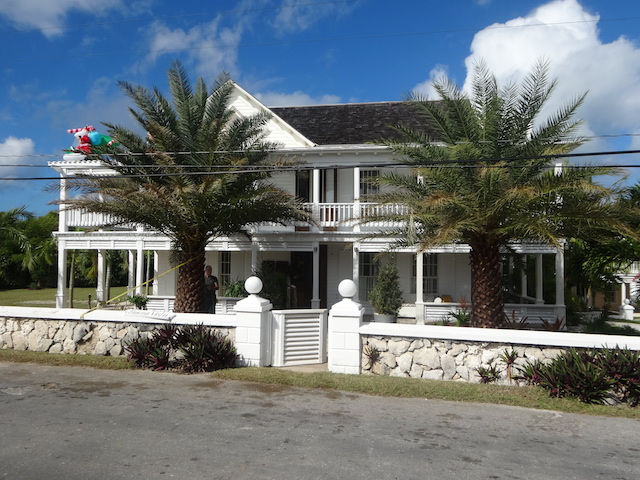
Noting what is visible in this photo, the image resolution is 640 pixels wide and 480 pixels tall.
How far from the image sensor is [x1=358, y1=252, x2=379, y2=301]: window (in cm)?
1814

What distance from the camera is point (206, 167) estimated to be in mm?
11625

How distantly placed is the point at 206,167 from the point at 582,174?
7648 mm

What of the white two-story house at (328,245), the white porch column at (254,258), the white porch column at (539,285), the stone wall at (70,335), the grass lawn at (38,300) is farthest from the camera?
the grass lawn at (38,300)

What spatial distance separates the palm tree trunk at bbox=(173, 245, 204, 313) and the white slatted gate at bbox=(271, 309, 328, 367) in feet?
10.3

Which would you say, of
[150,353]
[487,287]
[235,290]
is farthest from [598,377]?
[235,290]

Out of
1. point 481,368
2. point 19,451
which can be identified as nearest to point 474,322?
point 481,368

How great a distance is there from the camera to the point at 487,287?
1019 centimetres

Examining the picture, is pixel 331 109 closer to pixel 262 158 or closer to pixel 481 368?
pixel 262 158

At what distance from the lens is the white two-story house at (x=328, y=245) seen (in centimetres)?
1625

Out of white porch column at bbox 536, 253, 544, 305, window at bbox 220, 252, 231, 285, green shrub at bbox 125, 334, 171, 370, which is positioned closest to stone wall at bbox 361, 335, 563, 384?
green shrub at bbox 125, 334, 171, 370

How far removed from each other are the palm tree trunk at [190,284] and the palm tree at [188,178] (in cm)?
2

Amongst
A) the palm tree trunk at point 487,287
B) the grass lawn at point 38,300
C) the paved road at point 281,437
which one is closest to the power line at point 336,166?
the palm tree trunk at point 487,287

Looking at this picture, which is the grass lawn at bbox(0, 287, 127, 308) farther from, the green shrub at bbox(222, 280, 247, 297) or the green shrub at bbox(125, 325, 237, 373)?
the green shrub at bbox(125, 325, 237, 373)

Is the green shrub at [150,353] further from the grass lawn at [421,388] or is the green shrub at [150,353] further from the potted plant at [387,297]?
the potted plant at [387,297]
